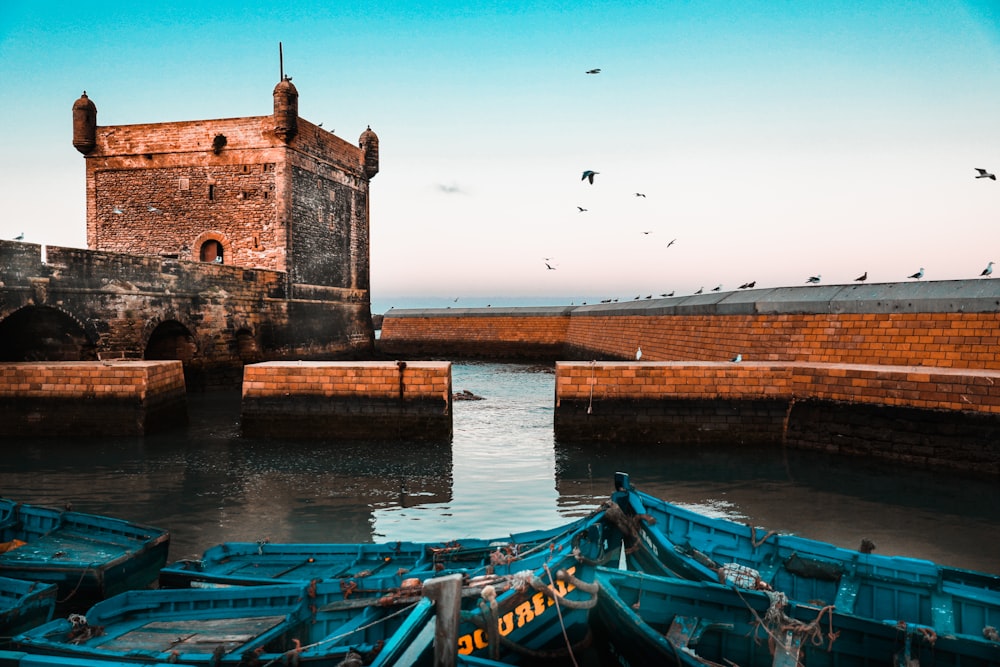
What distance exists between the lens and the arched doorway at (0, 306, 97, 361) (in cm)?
1641

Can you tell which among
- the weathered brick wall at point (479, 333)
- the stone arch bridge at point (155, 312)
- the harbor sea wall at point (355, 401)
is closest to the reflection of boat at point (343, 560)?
the harbor sea wall at point (355, 401)

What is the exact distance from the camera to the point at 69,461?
1168 cm

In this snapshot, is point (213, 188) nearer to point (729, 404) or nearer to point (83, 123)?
point (83, 123)

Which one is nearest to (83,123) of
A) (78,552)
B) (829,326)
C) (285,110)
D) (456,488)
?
(285,110)

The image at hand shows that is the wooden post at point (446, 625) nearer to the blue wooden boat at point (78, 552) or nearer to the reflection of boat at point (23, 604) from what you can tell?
the reflection of boat at point (23, 604)

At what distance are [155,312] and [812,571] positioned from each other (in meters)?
18.4

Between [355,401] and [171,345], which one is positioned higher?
[171,345]

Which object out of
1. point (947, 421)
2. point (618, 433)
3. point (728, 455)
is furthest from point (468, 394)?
point (947, 421)

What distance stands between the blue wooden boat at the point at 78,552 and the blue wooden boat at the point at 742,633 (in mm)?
4201

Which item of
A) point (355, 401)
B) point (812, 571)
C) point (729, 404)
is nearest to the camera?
point (812, 571)

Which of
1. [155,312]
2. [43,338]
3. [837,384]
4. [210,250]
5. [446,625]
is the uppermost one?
[210,250]

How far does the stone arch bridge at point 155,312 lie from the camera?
1535cm

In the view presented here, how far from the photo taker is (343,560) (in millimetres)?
6000

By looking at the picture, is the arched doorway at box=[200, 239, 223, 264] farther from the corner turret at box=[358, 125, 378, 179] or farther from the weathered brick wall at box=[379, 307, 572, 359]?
the weathered brick wall at box=[379, 307, 572, 359]
